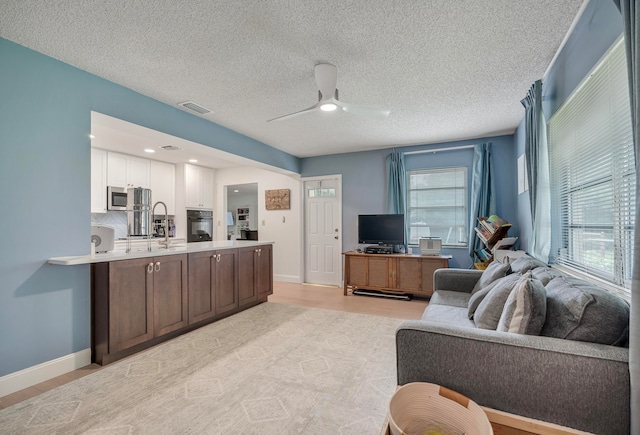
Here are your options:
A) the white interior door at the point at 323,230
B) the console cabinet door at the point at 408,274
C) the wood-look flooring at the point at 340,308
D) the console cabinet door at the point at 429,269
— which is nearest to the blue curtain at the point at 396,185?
the console cabinet door at the point at 408,274

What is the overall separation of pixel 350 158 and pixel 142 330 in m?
4.18

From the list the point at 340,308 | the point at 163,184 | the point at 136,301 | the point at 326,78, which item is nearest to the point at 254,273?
the point at 340,308

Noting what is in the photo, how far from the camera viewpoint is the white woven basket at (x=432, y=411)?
3.63 feet

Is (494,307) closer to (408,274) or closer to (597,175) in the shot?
(597,175)

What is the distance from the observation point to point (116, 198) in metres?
5.19

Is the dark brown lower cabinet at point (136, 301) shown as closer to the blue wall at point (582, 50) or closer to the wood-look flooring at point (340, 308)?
the wood-look flooring at point (340, 308)

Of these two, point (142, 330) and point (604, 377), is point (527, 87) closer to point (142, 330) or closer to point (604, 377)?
point (604, 377)

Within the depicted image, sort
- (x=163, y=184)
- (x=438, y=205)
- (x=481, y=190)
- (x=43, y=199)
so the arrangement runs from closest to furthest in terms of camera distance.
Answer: (x=43, y=199) < (x=481, y=190) < (x=438, y=205) < (x=163, y=184)

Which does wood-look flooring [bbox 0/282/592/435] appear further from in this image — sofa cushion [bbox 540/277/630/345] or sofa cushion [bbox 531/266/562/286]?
sofa cushion [bbox 531/266/562/286]

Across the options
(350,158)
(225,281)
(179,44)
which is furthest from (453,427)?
(350,158)

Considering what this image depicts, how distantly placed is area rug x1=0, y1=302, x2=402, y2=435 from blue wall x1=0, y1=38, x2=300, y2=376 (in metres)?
0.45

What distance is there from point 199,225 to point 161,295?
3.71 meters

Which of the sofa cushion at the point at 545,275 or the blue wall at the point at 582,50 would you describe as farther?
the sofa cushion at the point at 545,275

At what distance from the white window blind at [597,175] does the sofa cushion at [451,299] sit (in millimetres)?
822
